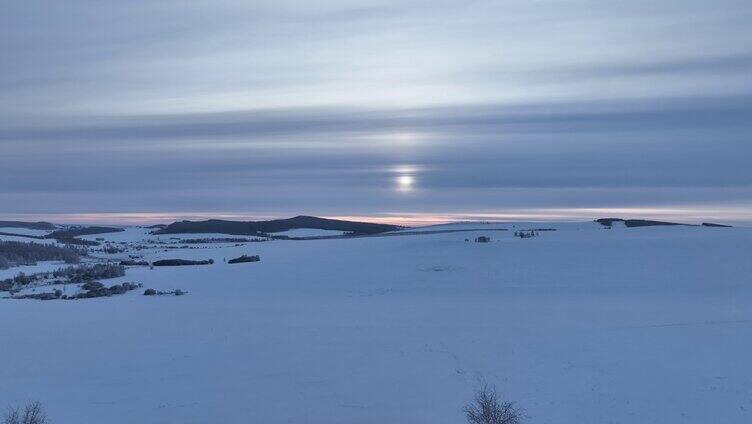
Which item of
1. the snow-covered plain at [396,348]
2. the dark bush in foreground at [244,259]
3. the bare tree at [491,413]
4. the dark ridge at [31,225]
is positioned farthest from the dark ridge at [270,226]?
the bare tree at [491,413]

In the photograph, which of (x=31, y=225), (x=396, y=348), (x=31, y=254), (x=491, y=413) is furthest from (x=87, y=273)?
(x=31, y=225)

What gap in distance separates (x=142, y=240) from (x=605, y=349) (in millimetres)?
48007

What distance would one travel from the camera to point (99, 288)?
22.6 m

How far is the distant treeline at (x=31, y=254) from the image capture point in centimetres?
3142

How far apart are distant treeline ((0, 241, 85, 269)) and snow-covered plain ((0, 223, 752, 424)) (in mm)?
8323

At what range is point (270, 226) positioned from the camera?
70.8 m

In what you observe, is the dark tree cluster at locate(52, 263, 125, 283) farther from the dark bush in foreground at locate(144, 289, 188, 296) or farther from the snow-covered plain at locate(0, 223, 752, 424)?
the dark bush in foreground at locate(144, 289, 188, 296)

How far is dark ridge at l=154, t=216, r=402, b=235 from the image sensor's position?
67250 mm

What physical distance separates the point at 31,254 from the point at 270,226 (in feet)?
123

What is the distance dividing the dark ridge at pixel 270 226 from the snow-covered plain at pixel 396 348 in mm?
41873

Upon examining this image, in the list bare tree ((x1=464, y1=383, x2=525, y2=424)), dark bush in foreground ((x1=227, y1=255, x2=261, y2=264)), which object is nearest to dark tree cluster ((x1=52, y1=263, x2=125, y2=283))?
dark bush in foreground ((x1=227, y1=255, x2=261, y2=264))

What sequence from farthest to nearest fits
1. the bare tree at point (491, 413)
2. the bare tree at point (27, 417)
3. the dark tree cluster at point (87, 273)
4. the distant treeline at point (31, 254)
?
1. the distant treeline at point (31, 254)
2. the dark tree cluster at point (87, 273)
3. the bare tree at point (491, 413)
4. the bare tree at point (27, 417)

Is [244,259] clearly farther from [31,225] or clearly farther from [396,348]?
[31,225]

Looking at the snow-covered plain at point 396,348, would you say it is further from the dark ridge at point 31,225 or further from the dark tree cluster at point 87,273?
the dark ridge at point 31,225
